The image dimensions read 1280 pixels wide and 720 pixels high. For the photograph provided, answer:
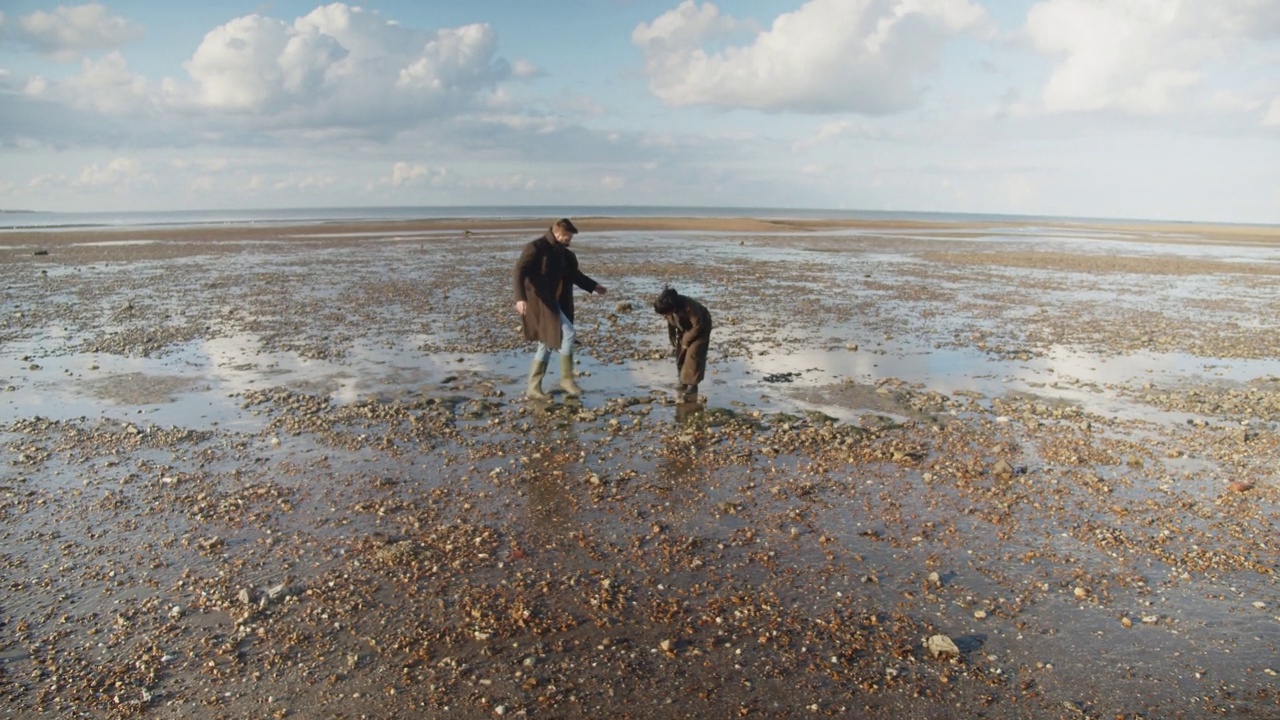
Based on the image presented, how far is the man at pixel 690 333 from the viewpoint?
12188 millimetres

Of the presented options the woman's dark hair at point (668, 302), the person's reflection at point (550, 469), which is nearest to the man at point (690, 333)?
the woman's dark hair at point (668, 302)

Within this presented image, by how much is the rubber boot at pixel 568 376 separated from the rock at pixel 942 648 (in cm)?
772

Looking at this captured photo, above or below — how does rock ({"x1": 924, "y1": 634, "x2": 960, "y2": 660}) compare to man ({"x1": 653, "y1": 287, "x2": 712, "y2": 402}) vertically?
below

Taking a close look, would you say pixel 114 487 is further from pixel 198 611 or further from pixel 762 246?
pixel 762 246

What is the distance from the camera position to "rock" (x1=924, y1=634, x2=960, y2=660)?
5227mm

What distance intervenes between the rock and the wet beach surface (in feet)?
0.07

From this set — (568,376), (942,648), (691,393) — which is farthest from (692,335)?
(942,648)

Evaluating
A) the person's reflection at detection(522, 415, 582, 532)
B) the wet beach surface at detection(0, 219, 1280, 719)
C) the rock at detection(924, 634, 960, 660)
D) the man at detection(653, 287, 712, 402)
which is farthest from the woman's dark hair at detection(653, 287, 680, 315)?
the rock at detection(924, 634, 960, 660)

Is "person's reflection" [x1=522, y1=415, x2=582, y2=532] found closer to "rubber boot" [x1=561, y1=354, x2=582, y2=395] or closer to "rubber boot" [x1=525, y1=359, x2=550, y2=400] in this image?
"rubber boot" [x1=525, y1=359, x2=550, y2=400]

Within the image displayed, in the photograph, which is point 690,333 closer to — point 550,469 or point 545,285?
point 545,285

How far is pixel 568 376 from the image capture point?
40.3ft

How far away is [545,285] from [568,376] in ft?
5.18

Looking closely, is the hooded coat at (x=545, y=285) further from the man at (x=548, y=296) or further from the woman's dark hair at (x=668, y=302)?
the woman's dark hair at (x=668, y=302)

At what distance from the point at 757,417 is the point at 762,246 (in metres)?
44.2
